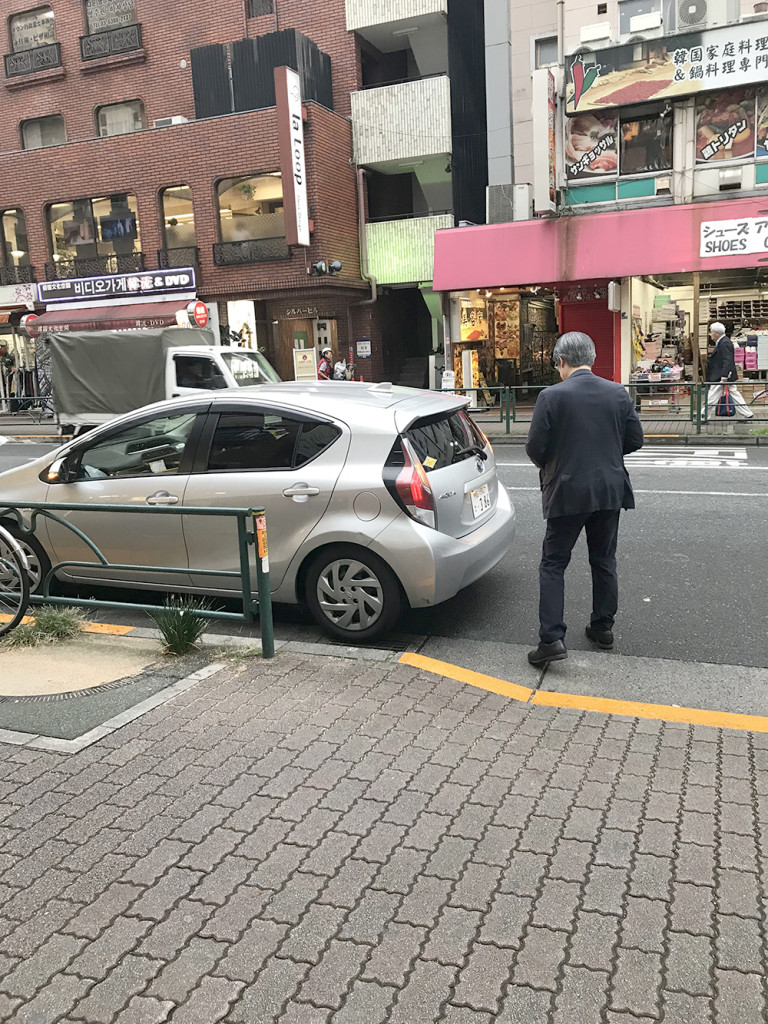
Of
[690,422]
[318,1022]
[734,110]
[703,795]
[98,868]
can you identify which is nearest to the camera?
[318,1022]

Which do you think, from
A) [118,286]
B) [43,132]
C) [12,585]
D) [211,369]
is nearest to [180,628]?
[12,585]

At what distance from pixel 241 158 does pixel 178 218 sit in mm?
3032

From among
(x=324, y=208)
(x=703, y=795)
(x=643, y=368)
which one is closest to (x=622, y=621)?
(x=703, y=795)

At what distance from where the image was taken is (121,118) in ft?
90.1

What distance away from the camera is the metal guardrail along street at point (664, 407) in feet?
49.2

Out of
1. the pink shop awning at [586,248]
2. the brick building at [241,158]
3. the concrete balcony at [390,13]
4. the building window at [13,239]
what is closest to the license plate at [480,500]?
the pink shop awning at [586,248]

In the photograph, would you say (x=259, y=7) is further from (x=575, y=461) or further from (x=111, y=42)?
(x=575, y=461)

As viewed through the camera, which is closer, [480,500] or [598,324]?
[480,500]

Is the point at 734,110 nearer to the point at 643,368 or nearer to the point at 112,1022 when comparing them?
the point at 643,368

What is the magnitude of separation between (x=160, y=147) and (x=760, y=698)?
83.0 feet

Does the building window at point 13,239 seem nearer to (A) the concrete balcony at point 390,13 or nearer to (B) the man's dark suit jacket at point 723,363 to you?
(A) the concrete balcony at point 390,13

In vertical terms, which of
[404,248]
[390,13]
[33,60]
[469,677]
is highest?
[33,60]

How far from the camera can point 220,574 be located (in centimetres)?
510

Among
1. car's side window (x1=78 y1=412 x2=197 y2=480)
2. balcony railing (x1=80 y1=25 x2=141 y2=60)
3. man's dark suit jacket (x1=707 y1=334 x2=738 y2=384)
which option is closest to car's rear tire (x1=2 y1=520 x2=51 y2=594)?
car's side window (x1=78 y1=412 x2=197 y2=480)
